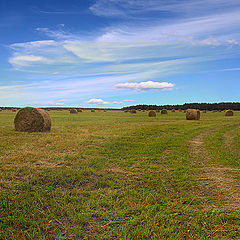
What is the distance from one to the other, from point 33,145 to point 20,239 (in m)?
9.30

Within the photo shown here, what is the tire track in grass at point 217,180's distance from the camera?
659 centimetres

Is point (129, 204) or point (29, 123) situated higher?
point (29, 123)

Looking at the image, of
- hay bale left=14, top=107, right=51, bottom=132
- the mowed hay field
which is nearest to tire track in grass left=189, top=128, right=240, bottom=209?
the mowed hay field

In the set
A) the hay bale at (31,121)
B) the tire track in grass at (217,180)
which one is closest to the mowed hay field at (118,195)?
the tire track in grass at (217,180)

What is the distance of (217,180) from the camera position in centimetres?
800

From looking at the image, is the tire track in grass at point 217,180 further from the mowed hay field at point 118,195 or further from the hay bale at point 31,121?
the hay bale at point 31,121

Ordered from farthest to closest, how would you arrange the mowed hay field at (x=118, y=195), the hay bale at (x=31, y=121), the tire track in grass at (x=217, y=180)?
the hay bale at (x=31, y=121) → the tire track in grass at (x=217, y=180) → the mowed hay field at (x=118, y=195)

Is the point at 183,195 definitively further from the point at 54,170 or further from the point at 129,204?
the point at 54,170

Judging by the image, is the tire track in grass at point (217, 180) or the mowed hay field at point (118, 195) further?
the tire track in grass at point (217, 180)

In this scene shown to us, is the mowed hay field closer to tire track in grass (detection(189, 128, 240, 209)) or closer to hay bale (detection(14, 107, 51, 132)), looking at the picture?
tire track in grass (detection(189, 128, 240, 209))

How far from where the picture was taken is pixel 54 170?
8.50 m

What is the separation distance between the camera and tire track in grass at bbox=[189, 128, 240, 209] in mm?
6594

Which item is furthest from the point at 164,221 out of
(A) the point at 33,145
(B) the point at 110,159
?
(A) the point at 33,145

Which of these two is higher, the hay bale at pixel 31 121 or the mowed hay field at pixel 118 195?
the hay bale at pixel 31 121
